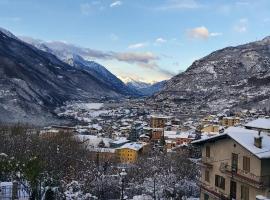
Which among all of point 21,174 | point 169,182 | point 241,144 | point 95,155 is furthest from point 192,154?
point 241,144

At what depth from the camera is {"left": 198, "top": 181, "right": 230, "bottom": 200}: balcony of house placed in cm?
3148

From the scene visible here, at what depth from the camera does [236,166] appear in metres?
30.2

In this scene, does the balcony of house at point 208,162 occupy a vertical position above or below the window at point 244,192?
above

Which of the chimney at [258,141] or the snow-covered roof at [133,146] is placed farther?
the snow-covered roof at [133,146]

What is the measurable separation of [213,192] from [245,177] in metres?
4.35

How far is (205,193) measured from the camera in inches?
1347

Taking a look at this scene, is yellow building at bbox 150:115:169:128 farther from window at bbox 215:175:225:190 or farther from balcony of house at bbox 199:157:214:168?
window at bbox 215:175:225:190

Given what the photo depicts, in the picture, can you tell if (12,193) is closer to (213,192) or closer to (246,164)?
(213,192)

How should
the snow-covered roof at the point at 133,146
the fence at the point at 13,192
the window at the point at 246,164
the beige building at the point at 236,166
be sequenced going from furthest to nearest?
the snow-covered roof at the point at 133,146 → the fence at the point at 13,192 → the window at the point at 246,164 → the beige building at the point at 236,166

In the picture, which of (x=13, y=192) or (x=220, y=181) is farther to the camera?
(x=13, y=192)

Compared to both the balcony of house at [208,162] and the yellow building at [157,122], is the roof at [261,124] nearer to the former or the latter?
the balcony of house at [208,162]

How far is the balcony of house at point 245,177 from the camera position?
2809 centimetres

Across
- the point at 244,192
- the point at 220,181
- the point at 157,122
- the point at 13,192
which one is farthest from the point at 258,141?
the point at 157,122

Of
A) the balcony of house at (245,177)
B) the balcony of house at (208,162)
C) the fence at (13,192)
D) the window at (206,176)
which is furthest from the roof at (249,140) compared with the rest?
the fence at (13,192)
